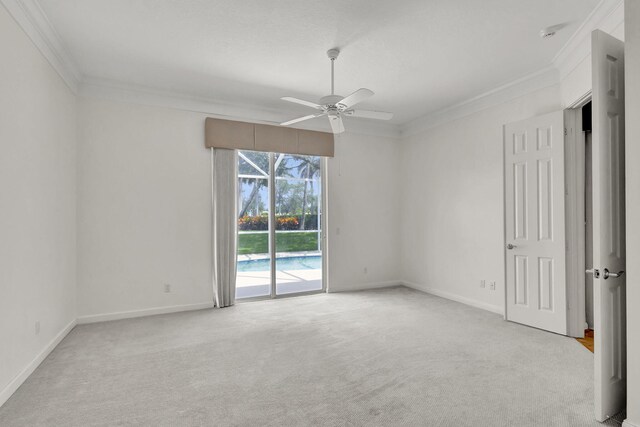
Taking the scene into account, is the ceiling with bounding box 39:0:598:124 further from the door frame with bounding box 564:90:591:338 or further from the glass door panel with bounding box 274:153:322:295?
the glass door panel with bounding box 274:153:322:295

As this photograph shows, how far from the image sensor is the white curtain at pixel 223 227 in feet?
15.2

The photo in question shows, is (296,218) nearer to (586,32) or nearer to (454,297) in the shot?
(454,297)

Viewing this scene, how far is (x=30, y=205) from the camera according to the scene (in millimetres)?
2717

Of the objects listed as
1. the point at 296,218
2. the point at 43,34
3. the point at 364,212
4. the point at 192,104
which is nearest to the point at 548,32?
the point at 364,212

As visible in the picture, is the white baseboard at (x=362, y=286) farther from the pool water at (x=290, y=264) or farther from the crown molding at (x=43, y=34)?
the crown molding at (x=43, y=34)

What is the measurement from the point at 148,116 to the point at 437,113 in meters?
4.11

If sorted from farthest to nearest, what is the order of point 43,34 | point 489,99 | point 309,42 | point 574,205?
point 489,99 < point 574,205 < point 309,42 < point 43,34

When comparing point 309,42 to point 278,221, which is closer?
point 309,42

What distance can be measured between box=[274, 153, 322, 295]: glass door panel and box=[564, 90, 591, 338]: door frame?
129 inches

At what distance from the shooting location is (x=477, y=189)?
4.65 metres

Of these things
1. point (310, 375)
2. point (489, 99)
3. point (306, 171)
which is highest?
point (489, 99)

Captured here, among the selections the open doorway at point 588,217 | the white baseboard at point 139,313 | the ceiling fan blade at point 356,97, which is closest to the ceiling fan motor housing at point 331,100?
the ceiling fan blade at point 356,97

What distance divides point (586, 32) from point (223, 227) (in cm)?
436

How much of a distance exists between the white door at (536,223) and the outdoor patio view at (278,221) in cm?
279
